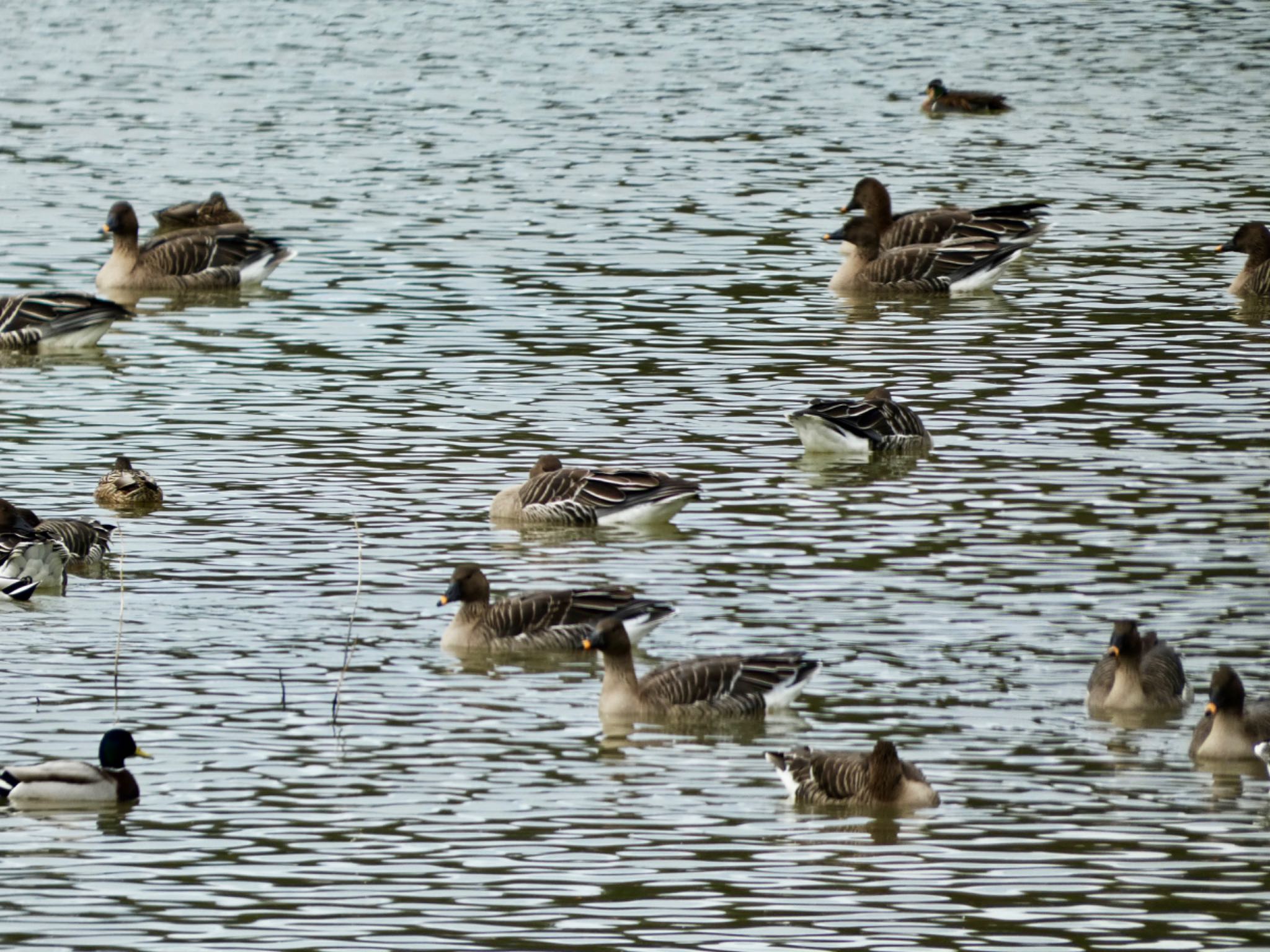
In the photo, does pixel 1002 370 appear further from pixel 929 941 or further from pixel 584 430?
pixel 929 941

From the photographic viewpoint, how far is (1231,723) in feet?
49.6

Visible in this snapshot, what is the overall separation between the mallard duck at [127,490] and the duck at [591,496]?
285 centimetres

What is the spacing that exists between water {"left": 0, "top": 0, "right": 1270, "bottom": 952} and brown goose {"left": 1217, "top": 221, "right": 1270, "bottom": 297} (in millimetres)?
405

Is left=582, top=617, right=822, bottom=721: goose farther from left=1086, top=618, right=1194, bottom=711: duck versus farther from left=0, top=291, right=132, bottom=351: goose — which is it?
left=0, top=291, right=132, bottom=351: goose

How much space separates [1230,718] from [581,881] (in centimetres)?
425

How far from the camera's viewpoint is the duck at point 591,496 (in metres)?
20.9

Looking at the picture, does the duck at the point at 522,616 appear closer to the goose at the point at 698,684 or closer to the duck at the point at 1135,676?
the goose at the point at 698,684

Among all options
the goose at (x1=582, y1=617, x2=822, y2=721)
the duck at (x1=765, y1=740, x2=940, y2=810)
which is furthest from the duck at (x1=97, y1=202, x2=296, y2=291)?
the duck at (x1=765, y1=740, x2=940, y2=810)

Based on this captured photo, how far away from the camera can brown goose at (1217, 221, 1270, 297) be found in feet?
101

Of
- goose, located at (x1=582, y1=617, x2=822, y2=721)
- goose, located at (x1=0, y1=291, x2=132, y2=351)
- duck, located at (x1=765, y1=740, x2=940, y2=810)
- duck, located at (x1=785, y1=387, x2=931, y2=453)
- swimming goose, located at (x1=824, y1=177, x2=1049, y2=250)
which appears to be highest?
swimming goose, located at (x1=824, y1=177, x2=1049, y2=250)

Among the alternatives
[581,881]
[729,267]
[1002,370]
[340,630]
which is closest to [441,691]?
[340,630]

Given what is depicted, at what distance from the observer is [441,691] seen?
16.9 m

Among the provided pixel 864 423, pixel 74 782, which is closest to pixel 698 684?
pixel 74 782

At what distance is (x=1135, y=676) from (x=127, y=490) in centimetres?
905
